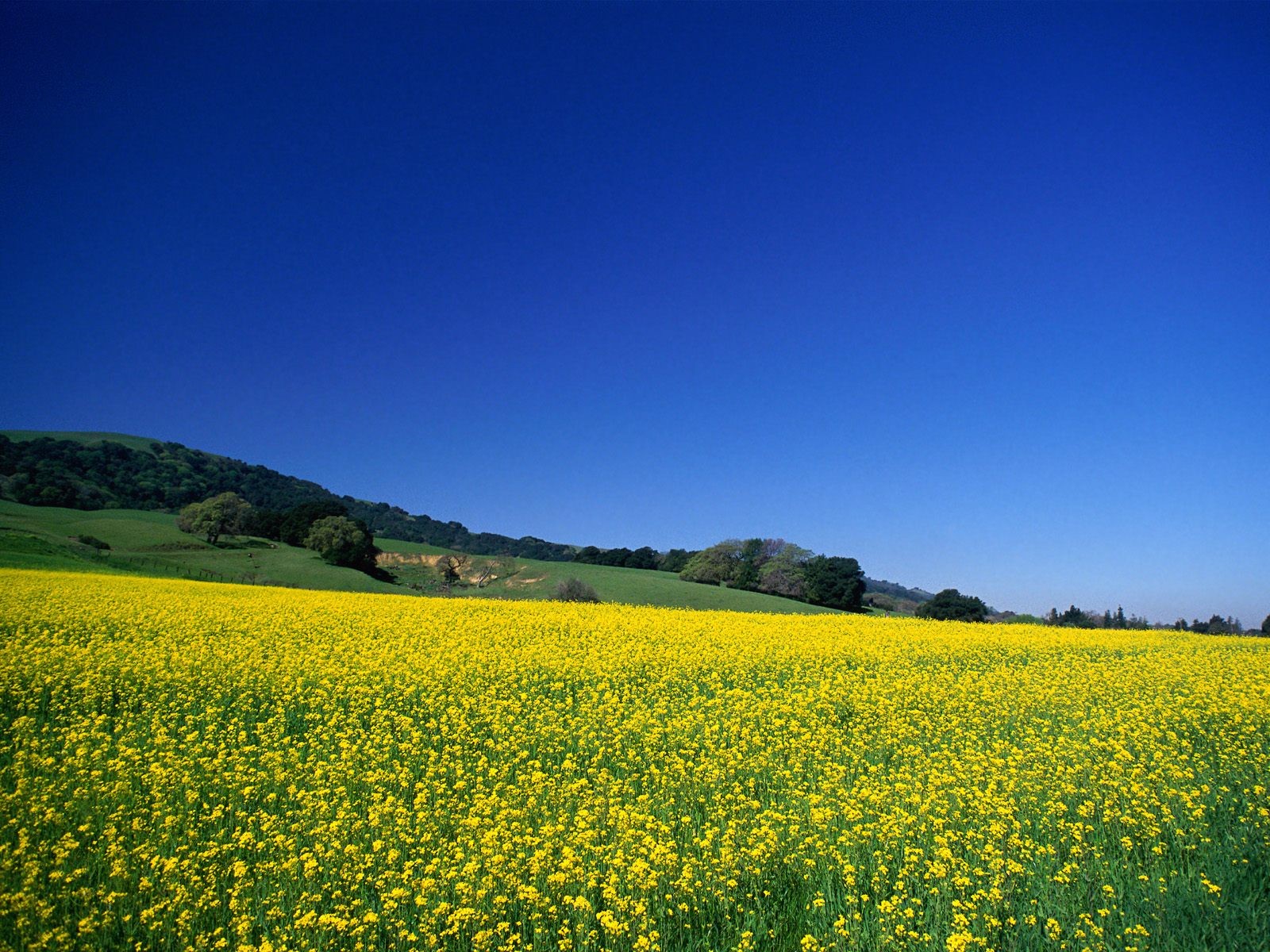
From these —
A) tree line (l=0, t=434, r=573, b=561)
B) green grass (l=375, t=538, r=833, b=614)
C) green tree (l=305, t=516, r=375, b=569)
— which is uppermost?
tree line (l=0, t=434, r=573, b=561)

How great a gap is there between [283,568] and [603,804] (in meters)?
53.6

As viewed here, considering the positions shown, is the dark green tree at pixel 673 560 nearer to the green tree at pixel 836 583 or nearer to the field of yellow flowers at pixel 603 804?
the green tree at pixel 836 583

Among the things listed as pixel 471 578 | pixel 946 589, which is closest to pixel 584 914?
pixel 471 578

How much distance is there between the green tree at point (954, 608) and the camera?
6142 cm

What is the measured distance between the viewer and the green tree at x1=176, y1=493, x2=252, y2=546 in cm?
5881

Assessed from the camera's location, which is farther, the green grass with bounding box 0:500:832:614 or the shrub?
the green grass with bounding box 0:500:832:614

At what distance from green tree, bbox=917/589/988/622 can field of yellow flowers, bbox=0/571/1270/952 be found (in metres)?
53.2

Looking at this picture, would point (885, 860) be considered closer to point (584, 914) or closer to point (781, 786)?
point (781, 786)

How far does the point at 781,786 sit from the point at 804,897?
213cm

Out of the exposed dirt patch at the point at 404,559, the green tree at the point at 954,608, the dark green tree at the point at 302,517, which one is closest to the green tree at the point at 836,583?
the green tree at the point at 954,608

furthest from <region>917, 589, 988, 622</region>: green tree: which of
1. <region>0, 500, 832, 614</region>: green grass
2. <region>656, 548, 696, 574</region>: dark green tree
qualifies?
<region>656, 548, 696, 574</region>: dark green tree

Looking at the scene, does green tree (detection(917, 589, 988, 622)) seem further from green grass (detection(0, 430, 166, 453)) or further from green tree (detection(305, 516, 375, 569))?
green grass (detection(0, 430, 166, 453))

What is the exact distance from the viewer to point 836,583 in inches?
2687

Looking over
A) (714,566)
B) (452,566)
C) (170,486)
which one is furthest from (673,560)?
(170,486)
